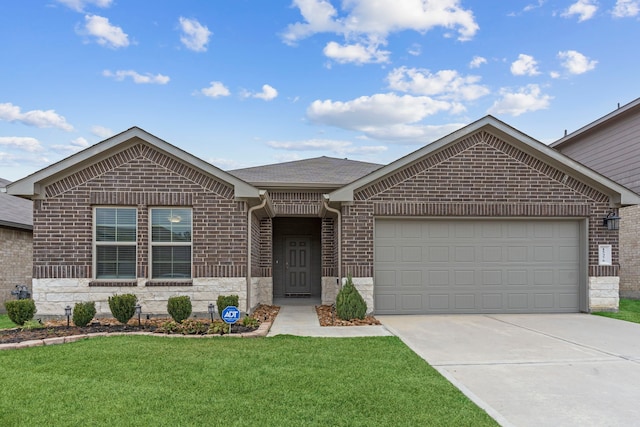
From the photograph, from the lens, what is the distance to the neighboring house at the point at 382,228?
1025 cm

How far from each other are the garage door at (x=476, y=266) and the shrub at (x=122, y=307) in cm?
548

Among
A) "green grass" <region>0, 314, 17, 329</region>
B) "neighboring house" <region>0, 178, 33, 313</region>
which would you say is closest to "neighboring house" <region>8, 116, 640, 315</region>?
"green grass" <region>0, 314, 17, 329</region>

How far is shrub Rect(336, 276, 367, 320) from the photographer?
10.1 metres

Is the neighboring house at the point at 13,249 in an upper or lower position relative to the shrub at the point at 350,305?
upper

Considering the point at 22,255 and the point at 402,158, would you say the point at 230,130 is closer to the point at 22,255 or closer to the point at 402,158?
the point at 22,255

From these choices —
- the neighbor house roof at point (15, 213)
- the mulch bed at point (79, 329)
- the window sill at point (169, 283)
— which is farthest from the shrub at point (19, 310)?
the neighbor house roof at point (15, 213)

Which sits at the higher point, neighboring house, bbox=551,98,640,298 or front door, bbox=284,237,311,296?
neighboring house, bbox=551,98,640,298

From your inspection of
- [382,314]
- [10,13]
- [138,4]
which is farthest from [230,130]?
[382,314]

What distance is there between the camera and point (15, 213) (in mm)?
14852

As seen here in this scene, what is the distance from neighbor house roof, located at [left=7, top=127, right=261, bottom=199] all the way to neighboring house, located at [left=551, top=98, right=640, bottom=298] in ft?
42.3

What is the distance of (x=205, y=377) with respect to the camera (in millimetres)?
5473

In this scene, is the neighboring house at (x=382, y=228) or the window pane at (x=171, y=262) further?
the window pane at (x=171, y=262)

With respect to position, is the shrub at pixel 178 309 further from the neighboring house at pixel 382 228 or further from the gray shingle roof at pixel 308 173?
the gray shingle roof at pixel 308 173

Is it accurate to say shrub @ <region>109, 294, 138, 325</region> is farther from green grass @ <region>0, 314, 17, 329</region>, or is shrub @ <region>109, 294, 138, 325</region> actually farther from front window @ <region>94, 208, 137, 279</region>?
green grass @ <region>0, 314, 17, 329</region>
